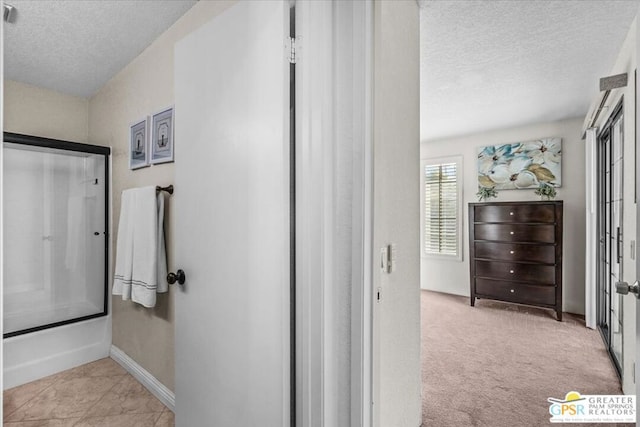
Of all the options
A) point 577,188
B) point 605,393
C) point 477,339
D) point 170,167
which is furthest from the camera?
point 577,188

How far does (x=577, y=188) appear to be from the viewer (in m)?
4.05

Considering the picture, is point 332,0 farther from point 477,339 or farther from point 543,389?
point 477,339

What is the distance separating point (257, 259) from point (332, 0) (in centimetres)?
87

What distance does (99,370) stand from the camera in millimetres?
2541

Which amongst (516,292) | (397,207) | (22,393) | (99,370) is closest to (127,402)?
(99,370)

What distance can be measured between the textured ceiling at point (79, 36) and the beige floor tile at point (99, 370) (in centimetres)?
219

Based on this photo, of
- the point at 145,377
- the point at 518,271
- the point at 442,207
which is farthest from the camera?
the point at 442,207

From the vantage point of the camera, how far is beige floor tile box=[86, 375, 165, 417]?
6.75 feet

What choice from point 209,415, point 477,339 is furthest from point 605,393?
point 209,415

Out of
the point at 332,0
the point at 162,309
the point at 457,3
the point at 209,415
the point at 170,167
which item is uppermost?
the point at 457,3

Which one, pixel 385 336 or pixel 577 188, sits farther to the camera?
pixel 577 188

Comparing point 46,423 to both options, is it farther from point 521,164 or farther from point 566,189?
point 566,189
